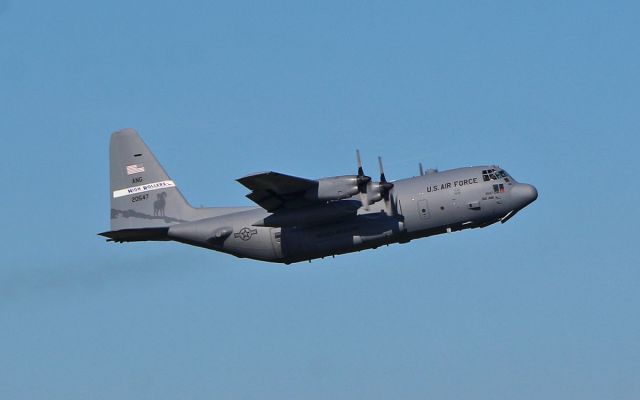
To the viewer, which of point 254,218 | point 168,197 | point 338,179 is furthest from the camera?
point 168,197

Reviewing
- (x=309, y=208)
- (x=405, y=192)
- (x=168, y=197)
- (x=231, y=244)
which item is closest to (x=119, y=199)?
(x=168, y=197)

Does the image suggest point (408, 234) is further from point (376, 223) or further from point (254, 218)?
point (254, 218)

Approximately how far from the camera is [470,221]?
42312 millimetres

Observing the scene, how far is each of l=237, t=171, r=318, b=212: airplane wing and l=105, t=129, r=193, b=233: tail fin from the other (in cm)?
549

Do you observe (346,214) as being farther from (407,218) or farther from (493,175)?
(493,175)

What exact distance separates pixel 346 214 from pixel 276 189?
10.2ft

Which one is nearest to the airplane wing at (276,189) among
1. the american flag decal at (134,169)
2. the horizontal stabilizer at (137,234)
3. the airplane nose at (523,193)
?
the horizontal stabilizer at (137,234)

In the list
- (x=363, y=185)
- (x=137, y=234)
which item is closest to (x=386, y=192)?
(x=363, y=185)

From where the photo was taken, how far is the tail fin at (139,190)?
1806 inches

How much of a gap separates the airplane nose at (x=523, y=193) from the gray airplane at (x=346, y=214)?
0.13 feet

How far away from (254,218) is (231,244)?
1462 millimetres

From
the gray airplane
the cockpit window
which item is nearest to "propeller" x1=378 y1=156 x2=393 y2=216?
the gray airplane

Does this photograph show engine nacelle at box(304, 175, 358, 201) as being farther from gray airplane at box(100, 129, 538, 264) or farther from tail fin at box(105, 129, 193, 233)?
tail fin at box(105, 129, 193, 233)

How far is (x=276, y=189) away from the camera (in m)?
40.8
